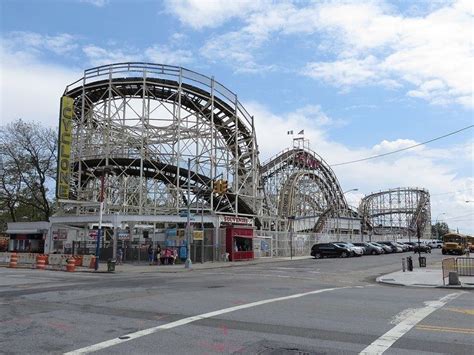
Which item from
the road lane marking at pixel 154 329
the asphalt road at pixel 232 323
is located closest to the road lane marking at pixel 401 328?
the asphalt road at pixel 232 323

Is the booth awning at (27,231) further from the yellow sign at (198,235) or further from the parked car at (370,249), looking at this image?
the parked car at (370,249)

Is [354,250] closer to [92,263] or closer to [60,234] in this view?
[92,263]

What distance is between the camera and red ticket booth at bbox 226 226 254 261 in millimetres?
41219

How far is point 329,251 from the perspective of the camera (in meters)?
51.9

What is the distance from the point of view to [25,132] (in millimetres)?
52219

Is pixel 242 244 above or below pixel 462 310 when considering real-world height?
above

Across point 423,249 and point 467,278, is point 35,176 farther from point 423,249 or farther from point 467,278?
point 423,249

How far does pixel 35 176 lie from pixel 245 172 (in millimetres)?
24125

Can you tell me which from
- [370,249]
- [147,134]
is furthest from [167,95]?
[370,249]

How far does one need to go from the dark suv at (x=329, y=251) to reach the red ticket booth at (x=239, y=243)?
34.8 feet

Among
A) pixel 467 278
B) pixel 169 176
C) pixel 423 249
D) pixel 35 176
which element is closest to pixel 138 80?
pixel 169 176

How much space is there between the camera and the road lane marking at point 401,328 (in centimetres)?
780

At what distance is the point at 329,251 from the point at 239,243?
13.8 m

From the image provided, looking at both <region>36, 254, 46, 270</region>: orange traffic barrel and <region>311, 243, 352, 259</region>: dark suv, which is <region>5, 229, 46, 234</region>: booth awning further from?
<region>311, 243, 352, 259</region>: dark suv
